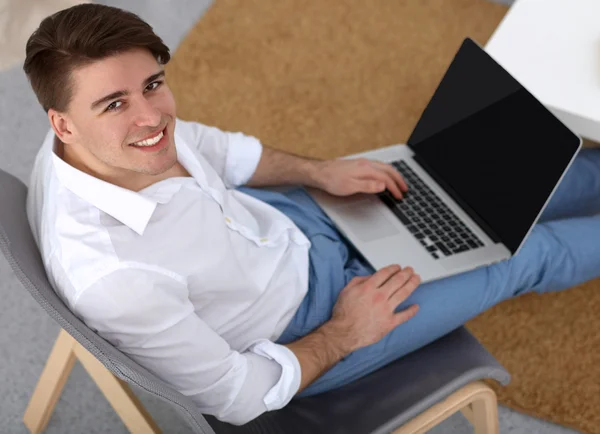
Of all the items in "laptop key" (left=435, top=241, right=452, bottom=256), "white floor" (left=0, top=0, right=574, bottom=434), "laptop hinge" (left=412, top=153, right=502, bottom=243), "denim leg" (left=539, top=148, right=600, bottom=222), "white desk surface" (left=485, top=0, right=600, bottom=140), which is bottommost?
"white floor" (left=0, top=0, right=574, bottom=434)

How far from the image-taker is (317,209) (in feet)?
5.25

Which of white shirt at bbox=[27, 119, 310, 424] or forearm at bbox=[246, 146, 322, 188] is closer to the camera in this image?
white shirt at bbox=[27, 119, 310, 424]

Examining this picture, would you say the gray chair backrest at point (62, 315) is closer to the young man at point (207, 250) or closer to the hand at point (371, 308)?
the young man at point (207, 250)

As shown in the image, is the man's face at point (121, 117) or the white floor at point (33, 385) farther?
the white floor at point (33, 385)

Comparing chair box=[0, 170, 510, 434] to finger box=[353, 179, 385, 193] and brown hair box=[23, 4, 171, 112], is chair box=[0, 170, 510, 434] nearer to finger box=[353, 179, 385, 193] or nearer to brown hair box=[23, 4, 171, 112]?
brown hair box=[23, 4, 171, 112]

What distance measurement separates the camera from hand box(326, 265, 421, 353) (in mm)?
1348

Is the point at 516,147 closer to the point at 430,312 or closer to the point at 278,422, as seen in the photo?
the point at 430,312

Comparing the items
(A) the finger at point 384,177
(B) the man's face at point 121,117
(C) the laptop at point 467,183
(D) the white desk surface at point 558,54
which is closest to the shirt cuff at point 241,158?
(C) the laptop at point 467,183

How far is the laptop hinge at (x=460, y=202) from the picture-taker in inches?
60.1

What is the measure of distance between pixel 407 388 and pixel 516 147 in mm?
542

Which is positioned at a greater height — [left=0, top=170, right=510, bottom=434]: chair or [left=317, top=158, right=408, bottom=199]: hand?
[left=317, top=158, right=408, bottom=199]: hand

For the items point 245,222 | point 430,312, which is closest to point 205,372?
point 245,222

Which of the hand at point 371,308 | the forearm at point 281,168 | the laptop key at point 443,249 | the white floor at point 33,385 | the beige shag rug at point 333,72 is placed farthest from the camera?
the beige shag rug at point 333,72

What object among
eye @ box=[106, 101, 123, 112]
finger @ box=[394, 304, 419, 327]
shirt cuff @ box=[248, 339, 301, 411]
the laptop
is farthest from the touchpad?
eye @ box=[106, 101, 123, 112]
